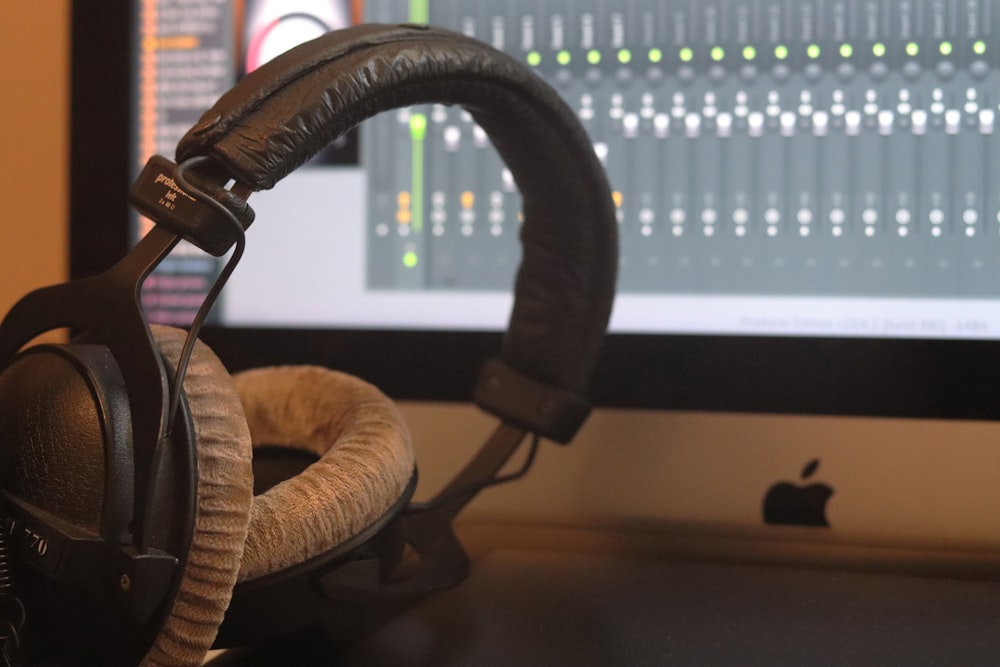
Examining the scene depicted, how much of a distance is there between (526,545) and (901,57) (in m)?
0.30

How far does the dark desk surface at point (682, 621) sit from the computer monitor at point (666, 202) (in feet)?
0.25

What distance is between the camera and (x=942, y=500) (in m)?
0.42

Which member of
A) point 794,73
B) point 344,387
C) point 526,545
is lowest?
point 526,545

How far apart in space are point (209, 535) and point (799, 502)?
0.30 m

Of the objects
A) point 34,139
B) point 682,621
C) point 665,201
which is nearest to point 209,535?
point 682,621

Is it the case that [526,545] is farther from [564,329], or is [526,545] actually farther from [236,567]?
[236,567]

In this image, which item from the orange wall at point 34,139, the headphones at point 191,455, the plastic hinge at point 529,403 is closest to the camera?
the headphones at point 191,455

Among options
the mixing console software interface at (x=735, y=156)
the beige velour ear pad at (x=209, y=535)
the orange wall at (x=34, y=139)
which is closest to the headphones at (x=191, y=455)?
the beige velour ear pad at (x=209, y=535)

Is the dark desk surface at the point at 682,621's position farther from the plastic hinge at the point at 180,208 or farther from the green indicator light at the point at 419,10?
the green indicator light at the point at 419,10

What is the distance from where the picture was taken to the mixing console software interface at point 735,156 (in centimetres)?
41

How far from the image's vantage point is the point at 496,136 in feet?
1.16

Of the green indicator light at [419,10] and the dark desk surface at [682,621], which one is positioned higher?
the green indicator light at [419,10]

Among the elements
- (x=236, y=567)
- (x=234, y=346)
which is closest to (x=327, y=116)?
(x=236, y=567)

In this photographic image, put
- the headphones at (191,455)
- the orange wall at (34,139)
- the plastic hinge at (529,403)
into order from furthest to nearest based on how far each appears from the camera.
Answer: the orange wall at (34,139), the plastic hinge at (529,403), the headphones at (191,455)
